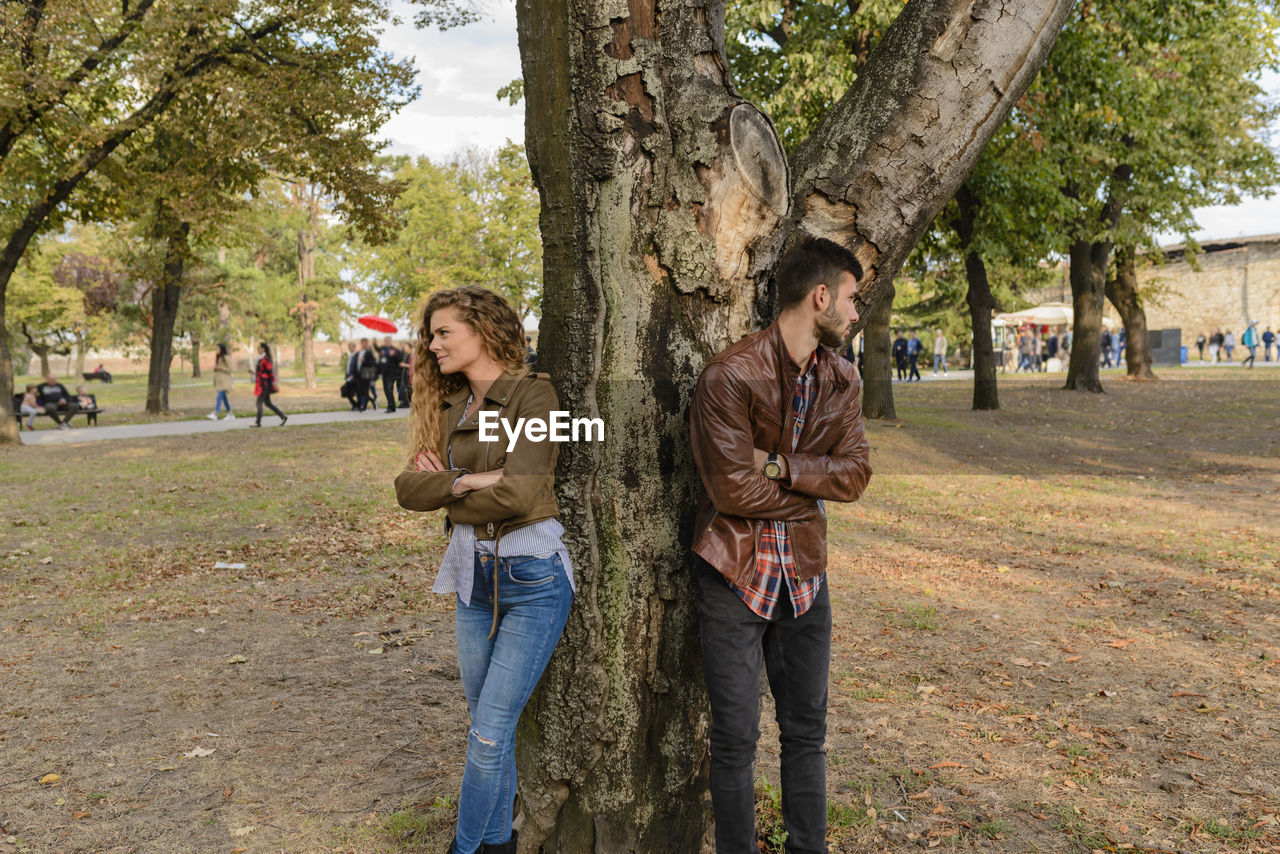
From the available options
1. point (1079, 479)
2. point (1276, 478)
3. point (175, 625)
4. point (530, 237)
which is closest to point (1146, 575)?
point (1079, 479)

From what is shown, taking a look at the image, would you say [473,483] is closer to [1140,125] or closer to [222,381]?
[1140,125]

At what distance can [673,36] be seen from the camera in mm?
2971

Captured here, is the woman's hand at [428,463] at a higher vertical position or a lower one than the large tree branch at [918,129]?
lower

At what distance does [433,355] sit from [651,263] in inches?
31.6

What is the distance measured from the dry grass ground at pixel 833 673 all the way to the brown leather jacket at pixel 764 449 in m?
1.43

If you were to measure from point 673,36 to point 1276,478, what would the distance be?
12167 millimetres

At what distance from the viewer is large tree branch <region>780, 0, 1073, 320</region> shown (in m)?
3.16

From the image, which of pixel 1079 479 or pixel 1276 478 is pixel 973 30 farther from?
pixel 1276 478

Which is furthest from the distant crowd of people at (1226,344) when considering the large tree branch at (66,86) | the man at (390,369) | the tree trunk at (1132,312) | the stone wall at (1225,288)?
the large tree branch at (66,86)


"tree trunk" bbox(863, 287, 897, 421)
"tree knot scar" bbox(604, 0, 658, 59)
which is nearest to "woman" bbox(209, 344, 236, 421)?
"tree trunk" bbox(863, 287, 897, 421)

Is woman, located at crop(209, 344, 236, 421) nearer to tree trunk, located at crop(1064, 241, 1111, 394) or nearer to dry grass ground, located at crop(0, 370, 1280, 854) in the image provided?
dry grass ground, located at crop(0, 370, 1280, 854)

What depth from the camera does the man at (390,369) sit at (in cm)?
2498

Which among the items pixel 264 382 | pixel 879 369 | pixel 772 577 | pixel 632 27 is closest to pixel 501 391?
pixel 772 577

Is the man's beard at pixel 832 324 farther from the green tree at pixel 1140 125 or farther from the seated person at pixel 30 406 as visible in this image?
the seated person at pixel 30 406
